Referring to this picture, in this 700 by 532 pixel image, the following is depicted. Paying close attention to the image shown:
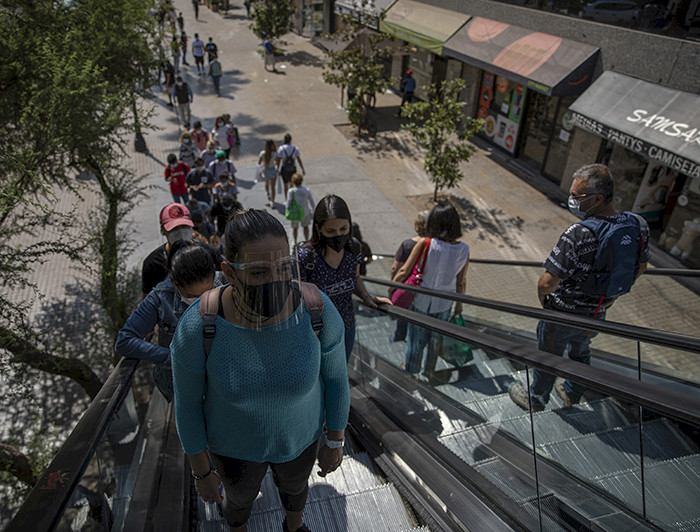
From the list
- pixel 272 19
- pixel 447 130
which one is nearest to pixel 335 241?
pixel 447 130

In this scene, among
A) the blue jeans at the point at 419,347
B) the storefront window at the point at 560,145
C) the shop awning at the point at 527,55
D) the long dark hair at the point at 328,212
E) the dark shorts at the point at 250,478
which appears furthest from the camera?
the storefront window at the point at 560,145

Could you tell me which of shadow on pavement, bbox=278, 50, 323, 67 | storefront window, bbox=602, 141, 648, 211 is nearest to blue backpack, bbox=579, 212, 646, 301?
storefront window, bbox=602, 141, 648, 211

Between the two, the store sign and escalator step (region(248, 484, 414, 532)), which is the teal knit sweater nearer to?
escalator step (region(248, 484, 414, 532))

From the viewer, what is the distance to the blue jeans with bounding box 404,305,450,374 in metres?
4.16

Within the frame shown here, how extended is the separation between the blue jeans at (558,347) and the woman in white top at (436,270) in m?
1.02

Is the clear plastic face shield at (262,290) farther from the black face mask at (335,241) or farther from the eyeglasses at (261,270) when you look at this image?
the black face mask at (335,241)

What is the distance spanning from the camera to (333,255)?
341 cm

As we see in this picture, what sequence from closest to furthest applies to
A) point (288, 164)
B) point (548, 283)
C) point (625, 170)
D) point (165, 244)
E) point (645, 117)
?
point (548, 283) < point (165, 244) < point (645, 117) < point (288, 164) < point (625, 170)

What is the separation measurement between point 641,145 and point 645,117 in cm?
65

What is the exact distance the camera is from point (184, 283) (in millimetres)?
2936

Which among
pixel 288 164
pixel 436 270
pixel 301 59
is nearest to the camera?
pixel 436 270

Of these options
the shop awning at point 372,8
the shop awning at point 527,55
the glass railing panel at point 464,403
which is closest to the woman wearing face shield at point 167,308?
the glass railing panel at point 464,403

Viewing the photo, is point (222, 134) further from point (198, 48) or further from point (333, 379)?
point (333, 379)

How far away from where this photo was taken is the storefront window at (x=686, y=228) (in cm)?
1016
